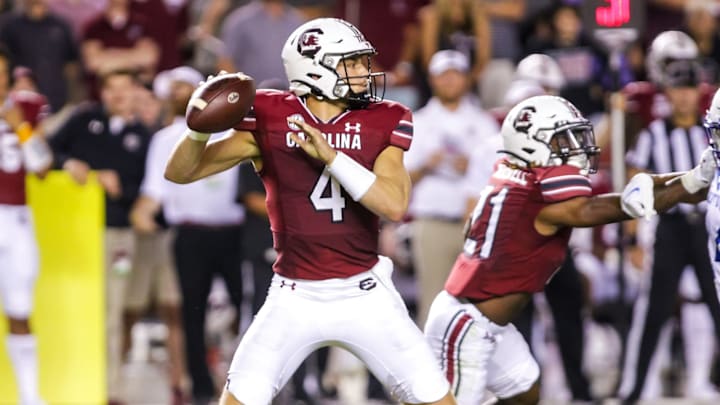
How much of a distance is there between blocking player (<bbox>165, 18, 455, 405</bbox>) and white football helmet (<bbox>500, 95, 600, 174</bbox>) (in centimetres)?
80

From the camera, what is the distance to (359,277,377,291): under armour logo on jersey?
17.5 feet

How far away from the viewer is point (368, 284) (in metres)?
5.34

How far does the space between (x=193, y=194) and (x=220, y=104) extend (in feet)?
11.0

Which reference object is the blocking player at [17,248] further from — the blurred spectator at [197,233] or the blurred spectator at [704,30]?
the blurred spectator at [704,30]

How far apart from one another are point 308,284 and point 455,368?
38.6 inches

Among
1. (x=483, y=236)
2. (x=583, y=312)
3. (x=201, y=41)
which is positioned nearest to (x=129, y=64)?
(x=201, y=41)

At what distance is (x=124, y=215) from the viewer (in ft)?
28.9

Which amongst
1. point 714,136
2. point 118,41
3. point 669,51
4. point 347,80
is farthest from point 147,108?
point 714,136

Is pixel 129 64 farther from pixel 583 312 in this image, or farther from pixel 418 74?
pixel 583 312

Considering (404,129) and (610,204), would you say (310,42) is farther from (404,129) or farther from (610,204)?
(610,204)

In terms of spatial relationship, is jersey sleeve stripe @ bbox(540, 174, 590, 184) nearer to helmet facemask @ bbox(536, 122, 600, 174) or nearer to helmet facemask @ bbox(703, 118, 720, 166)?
helmet facemask @ bbox(536, 122, 600, 174)

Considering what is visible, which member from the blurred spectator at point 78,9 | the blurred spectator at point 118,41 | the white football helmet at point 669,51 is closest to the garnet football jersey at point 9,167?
the blurred spectator at point 118,41

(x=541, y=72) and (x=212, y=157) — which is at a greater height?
(x=541, y=72)

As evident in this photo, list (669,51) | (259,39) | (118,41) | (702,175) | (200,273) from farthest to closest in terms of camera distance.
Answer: (118,41) → (259,39) → (669,51) → (200,273) → (702,175)
